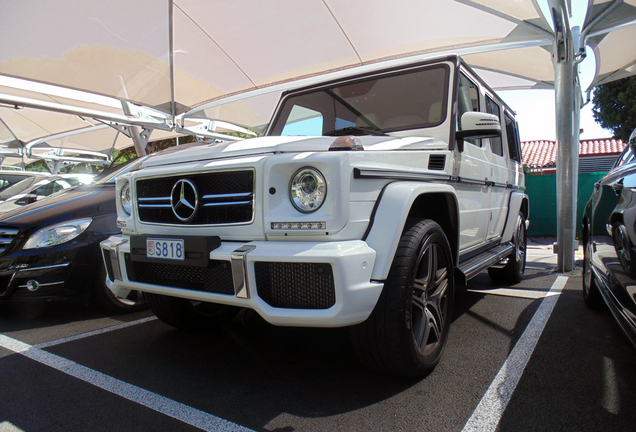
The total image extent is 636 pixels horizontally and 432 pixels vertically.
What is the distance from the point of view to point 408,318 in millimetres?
2084

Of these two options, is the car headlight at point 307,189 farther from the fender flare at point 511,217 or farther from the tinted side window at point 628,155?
the fender flare at point 511,217

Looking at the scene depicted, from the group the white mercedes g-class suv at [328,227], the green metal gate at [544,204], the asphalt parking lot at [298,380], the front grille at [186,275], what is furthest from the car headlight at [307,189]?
the green metal gate at [544,204]

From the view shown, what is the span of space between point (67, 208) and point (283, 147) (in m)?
2.69

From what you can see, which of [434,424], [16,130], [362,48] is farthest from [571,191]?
[16,130]

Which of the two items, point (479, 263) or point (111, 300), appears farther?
point (111, 300)

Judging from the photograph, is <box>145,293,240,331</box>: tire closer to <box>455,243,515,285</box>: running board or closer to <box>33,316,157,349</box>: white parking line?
<box>33,316,157,349</box>: white parking line

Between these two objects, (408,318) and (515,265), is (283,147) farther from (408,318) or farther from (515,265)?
(515,265)

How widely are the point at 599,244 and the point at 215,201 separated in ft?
8.69

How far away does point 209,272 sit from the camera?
211cm

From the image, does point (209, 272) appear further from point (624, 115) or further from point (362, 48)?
point (624, 115)

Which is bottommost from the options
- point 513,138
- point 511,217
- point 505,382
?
point 505,382

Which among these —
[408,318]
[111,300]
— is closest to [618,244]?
[408,318]

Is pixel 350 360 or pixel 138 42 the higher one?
pixel 138 42

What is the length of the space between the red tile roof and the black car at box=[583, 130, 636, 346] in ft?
57.8
